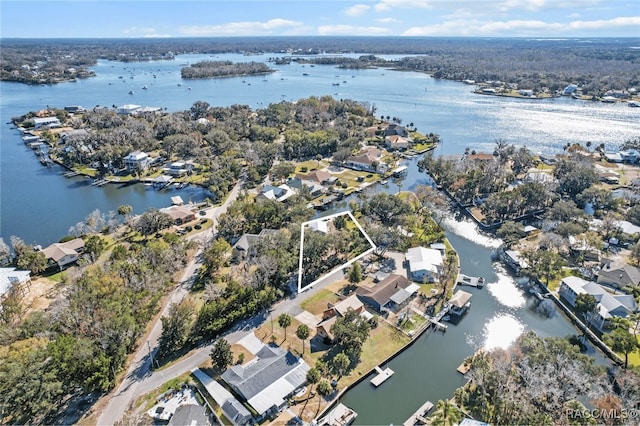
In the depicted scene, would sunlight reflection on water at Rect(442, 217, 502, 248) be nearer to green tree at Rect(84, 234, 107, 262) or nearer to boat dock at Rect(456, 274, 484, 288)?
boat dock at Rect(456, 274, 484, 288)

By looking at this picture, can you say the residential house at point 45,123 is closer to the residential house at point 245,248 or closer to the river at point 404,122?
the river at point 404,122

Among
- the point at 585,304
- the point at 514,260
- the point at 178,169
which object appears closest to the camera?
the point at 585,304

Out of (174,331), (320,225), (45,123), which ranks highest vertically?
(45,123)

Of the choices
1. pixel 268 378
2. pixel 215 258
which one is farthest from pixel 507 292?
pixel 215 258

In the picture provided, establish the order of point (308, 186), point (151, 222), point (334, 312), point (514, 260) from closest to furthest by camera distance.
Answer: point (334, 312) < point (514, 260) < point (151, 222) < point (308, 186)

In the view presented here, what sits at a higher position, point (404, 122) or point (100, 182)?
point (404, 122)

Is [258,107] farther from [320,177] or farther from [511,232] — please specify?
[511,232]

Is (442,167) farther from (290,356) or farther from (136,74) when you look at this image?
(136,74)
